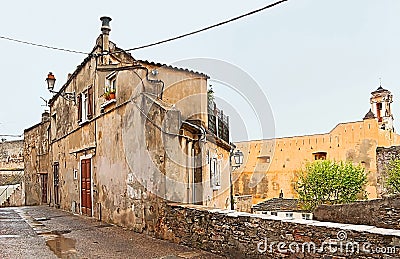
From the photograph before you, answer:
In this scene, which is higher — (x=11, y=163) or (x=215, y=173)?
(x=11, y=163)

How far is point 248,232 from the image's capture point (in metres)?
6.36

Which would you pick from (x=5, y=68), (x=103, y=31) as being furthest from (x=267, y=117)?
(x=5, y=68)

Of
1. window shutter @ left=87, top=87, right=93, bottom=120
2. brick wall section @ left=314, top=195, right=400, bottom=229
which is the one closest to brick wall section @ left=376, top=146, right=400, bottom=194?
brick wall section @ left=314, top=195, right=400, bottom=229

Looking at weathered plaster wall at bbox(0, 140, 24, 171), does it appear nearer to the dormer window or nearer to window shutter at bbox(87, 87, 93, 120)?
window shutter at bbox(87, 87, 93, 120)

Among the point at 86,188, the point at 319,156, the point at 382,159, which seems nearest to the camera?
the point at 86,188

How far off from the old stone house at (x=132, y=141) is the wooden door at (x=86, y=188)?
3cm

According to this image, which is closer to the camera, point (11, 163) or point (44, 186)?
point (44, 186)

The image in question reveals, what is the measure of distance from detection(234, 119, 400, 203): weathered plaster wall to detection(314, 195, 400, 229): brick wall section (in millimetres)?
18229

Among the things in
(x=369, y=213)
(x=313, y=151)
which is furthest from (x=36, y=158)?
(x=313, y=151)

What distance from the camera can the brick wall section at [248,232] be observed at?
4750 millimetres

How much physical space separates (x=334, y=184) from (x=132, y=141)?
20.1 meters

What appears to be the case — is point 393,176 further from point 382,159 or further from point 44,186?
point 44,186

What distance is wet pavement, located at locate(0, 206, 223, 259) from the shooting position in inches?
287

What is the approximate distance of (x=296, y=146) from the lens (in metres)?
33.2
